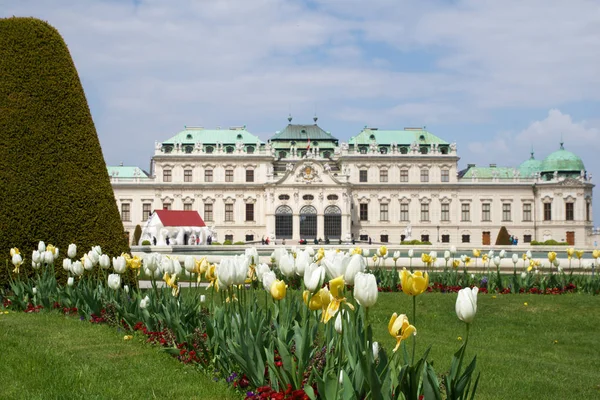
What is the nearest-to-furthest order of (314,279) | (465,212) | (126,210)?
(314,279) < (126,210) < (465,212)

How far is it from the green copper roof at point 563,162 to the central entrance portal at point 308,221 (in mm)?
23123

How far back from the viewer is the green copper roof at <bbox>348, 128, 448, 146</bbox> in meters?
61.4

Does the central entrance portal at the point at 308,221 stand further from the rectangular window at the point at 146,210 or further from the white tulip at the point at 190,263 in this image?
the white tulip at the point at 190,263

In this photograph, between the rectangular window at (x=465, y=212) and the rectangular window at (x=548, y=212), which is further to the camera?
the rectangular window at (x=465, y=212)

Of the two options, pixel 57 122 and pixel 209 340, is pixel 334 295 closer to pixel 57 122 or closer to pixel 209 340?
pixel 209 340

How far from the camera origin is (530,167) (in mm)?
64750

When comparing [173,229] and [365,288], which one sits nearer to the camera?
[365,288]

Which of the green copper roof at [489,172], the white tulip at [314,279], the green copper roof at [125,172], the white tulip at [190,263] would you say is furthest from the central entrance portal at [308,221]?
the white tulip at [314,279]

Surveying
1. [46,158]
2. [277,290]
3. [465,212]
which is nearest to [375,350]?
[277,290]

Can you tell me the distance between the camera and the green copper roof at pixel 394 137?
61406mm

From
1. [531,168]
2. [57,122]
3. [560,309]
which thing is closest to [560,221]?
[531,168]

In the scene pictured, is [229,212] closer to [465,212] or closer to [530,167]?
[465,212]

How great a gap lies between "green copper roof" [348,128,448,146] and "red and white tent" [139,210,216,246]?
902 inches

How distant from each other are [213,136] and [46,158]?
5017 centimetres
